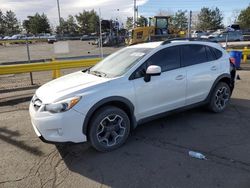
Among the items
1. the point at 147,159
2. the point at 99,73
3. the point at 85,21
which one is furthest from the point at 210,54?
the point at 85,21

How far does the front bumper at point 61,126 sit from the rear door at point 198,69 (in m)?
2.33

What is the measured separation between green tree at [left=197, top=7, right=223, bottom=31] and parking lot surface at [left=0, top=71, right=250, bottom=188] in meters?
67.0

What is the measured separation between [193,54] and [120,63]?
61.4 inches

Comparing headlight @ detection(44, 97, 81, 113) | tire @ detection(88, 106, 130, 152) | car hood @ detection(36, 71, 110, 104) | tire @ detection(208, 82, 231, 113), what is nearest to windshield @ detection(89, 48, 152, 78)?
car hood @ detection(36, 71, 110, 104)

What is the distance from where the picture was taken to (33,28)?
270ft

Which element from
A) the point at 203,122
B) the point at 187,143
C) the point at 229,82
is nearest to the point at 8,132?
the point at 187,143

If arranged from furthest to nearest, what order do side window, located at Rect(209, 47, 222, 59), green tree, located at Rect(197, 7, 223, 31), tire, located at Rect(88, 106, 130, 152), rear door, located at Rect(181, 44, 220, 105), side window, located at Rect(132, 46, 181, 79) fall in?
green tree, located at Rect(197, 7, 223, 31) → side window, located at Rect(209, 47, 222, 59) → rear door, located at Rect(181, 44, 220, 105) → side window, located at Rect(132, 46, 181, 79) → tire, located at Rect(88, 106, 130, 152)

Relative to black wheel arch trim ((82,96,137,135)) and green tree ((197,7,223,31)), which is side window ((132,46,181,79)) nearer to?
black wheel arch trim ((82,96,137,135))

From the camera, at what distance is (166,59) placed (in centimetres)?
461

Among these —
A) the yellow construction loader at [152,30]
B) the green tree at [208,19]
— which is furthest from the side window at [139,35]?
the green tree at [208,19]

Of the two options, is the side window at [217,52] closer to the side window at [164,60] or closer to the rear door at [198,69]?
the rear door at [198,69]

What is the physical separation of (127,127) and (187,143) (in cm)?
105

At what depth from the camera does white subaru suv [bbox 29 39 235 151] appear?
3.60 meters

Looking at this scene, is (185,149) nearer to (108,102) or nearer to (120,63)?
(108,102)
